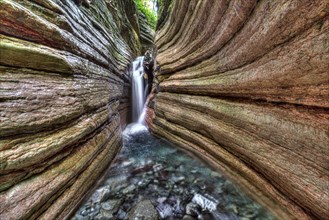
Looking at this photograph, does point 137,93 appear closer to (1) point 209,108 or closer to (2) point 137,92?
(2) point 137,92

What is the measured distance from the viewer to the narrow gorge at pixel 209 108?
5.42 ft

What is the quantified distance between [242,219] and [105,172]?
249cm

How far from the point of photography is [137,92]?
350 inches

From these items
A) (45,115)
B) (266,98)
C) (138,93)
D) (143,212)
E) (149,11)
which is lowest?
(143,212)

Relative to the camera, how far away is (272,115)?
6.98ft

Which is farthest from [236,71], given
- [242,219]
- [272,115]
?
[242,219]

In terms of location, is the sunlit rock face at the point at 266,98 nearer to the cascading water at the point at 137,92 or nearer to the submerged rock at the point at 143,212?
the submerged rock at the point at 143,212

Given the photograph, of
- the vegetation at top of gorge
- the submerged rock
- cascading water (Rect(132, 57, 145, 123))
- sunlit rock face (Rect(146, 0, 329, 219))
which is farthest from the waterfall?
the vegetation at top of gorge

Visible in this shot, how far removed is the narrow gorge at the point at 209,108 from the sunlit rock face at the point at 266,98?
0.04ft

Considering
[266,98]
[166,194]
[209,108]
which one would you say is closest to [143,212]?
[166,194]

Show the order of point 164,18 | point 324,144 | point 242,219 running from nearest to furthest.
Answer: point 324,144 < point 242,219 < point 164,18

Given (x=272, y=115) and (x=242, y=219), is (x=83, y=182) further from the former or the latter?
(x=272, y=115)

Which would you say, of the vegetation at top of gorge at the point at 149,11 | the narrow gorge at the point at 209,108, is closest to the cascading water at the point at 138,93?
the narrow gorge at the point at 209,108

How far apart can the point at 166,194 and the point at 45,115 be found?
2.15 m
